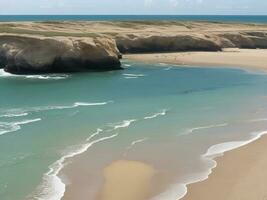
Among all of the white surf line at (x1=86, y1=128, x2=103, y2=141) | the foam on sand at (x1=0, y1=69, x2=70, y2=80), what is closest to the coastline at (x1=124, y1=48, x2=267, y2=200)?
the white surf line at (x1=86, y1=128, x2=103, y2=141)

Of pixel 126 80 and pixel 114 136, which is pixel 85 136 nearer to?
pixel 114 136

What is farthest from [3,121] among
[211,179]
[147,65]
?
[147,65]

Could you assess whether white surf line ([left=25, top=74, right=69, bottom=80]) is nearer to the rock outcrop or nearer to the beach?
the beach

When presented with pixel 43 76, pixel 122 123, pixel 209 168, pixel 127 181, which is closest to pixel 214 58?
pixel 43 76

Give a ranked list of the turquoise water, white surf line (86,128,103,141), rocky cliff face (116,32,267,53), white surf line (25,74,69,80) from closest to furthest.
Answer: the turquoise water, white surf line (86,128,103,141), white surf line (25,74,69,80), rocky cliff face (116,32,267,53)

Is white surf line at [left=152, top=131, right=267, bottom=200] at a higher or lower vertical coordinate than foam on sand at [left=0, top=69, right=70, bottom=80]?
higher

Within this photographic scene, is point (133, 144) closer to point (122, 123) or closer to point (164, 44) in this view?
point (122, 123)

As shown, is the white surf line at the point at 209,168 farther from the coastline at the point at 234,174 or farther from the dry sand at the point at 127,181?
the dry sand at the point at 127,181
